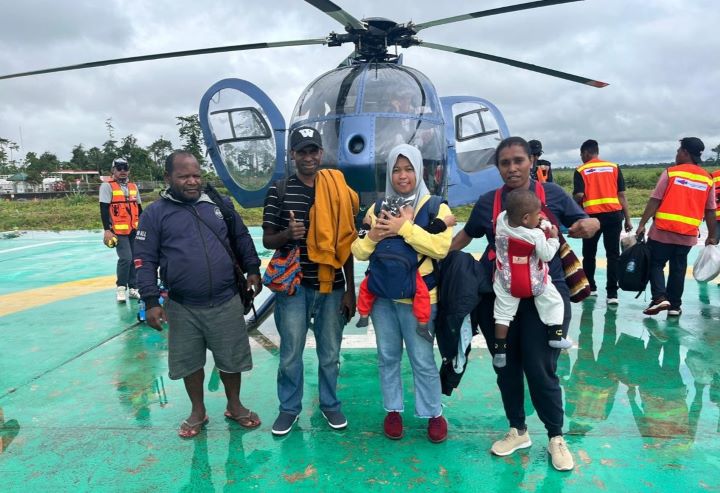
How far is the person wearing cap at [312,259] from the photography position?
9.44ft

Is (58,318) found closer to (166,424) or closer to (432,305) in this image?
(166,424)

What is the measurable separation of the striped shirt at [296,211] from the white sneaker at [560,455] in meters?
1.57

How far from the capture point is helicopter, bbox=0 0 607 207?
4.27 metres

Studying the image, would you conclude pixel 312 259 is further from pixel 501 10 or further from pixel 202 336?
pixel 501 10

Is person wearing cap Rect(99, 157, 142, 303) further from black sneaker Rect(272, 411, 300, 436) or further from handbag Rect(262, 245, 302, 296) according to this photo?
black sneaker Rect(272, 411, 300, 436)

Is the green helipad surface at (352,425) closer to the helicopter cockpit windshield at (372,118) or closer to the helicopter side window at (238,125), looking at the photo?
the helicopter cockpit windshield at (372,118)

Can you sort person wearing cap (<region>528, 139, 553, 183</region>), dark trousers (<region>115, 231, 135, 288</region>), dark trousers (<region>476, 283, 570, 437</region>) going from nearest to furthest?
1. dark trousers (<region>476, 283, 570, 437</region>)
2. dark trousers (<region>115, 231, 135, 288</region>)
3. person wearing cap (<region>528, 139, 553, 183</region>)

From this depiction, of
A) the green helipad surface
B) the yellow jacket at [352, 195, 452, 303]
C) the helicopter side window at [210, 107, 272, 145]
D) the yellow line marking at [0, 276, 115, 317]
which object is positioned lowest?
the green helipad surface

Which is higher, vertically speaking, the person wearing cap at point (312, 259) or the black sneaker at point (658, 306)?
the person wearing cap at point (312, 259)

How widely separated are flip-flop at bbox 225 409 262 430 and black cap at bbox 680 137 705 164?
15.6 ft

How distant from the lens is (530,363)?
98.3 inches

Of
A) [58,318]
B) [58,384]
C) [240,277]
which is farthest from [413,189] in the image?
[58,318]

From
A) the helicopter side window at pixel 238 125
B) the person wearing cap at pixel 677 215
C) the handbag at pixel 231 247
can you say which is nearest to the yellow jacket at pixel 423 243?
the handbag at pixel 231 247

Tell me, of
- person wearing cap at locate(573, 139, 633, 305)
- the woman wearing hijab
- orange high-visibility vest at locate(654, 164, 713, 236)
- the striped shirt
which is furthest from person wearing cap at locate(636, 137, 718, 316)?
the striped shirt
